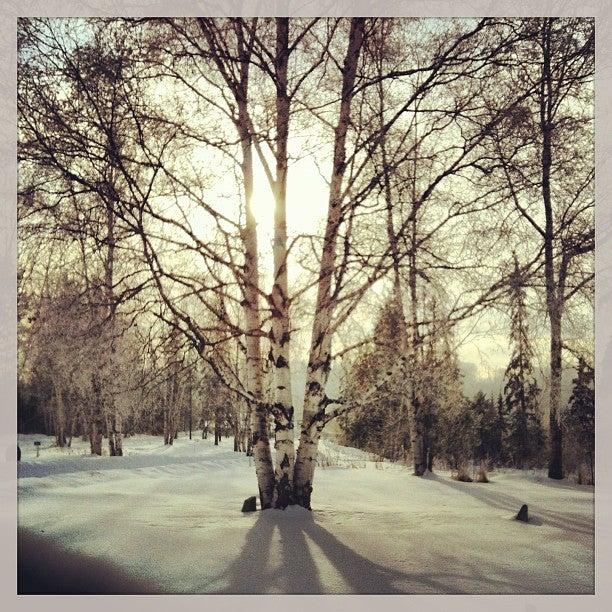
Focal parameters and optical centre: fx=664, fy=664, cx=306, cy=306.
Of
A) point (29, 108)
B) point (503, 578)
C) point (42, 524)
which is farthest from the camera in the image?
point (42, 524)

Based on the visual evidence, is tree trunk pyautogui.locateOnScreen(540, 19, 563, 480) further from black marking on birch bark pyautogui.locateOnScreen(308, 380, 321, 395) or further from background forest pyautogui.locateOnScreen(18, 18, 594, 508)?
black marking on birch bark pyautogui.locateOnScreen(308, 380, 321, 395)

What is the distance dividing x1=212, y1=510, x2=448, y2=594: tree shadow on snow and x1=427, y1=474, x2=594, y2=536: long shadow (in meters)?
2.51

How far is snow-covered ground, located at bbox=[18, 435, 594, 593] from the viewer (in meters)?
4.56

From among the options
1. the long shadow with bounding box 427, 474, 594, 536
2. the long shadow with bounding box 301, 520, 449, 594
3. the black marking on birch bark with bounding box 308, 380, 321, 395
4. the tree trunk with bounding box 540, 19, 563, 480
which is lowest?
the long shadow with bounding box 427, 474, 594, 536

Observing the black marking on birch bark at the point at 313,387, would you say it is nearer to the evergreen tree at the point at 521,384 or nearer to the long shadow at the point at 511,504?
the evergreen tree at the point at 521,384

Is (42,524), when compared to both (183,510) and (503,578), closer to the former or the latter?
(183,510)

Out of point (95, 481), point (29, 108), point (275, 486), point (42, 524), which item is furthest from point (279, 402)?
point (95, 481)

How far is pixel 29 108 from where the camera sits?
5.82m

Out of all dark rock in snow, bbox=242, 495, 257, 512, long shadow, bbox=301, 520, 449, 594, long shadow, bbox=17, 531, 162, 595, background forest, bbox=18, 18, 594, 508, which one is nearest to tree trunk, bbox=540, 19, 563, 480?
background forest, bbox=18, 18, 594, 508

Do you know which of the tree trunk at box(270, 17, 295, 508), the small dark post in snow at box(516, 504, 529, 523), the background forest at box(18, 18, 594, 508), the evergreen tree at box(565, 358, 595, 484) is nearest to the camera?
the background forest at box(18, 18, 594, 508)

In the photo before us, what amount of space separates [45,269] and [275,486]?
3111mm

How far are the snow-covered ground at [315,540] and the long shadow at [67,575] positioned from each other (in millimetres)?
15

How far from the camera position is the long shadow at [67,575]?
451 centimetres

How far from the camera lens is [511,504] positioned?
8.20m
